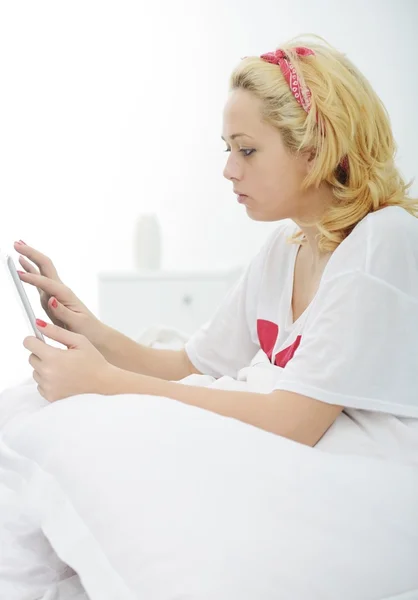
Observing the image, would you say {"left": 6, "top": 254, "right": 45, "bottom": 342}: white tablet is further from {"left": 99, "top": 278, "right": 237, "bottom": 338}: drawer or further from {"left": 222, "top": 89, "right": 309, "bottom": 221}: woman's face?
{"left": 99, "top": 278, "right": 237, "bottom": 338}: drawer

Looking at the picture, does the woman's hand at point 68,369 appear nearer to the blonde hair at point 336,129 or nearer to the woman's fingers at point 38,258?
the woman's fingers at point 38,258

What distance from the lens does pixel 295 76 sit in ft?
4.03

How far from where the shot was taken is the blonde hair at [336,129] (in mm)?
1215

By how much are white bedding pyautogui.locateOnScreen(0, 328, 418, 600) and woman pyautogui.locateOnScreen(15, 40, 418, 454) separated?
0.17m

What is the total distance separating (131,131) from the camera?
3707 mm

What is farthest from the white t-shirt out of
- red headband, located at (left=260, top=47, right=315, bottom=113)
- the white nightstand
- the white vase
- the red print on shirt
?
the white vase

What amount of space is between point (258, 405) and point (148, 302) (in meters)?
2.02

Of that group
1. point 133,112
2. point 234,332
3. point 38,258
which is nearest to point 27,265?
point 38,258

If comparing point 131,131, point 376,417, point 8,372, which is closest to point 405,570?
point 376,417

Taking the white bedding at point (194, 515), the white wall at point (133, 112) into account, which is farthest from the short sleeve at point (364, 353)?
the white wall at point (133, 112)

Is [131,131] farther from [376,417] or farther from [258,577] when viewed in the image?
[258,577]

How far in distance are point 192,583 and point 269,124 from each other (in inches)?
30.3

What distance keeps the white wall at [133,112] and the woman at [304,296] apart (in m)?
2.20

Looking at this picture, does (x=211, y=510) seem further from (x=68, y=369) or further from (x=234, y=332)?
(x=234, y=332)
